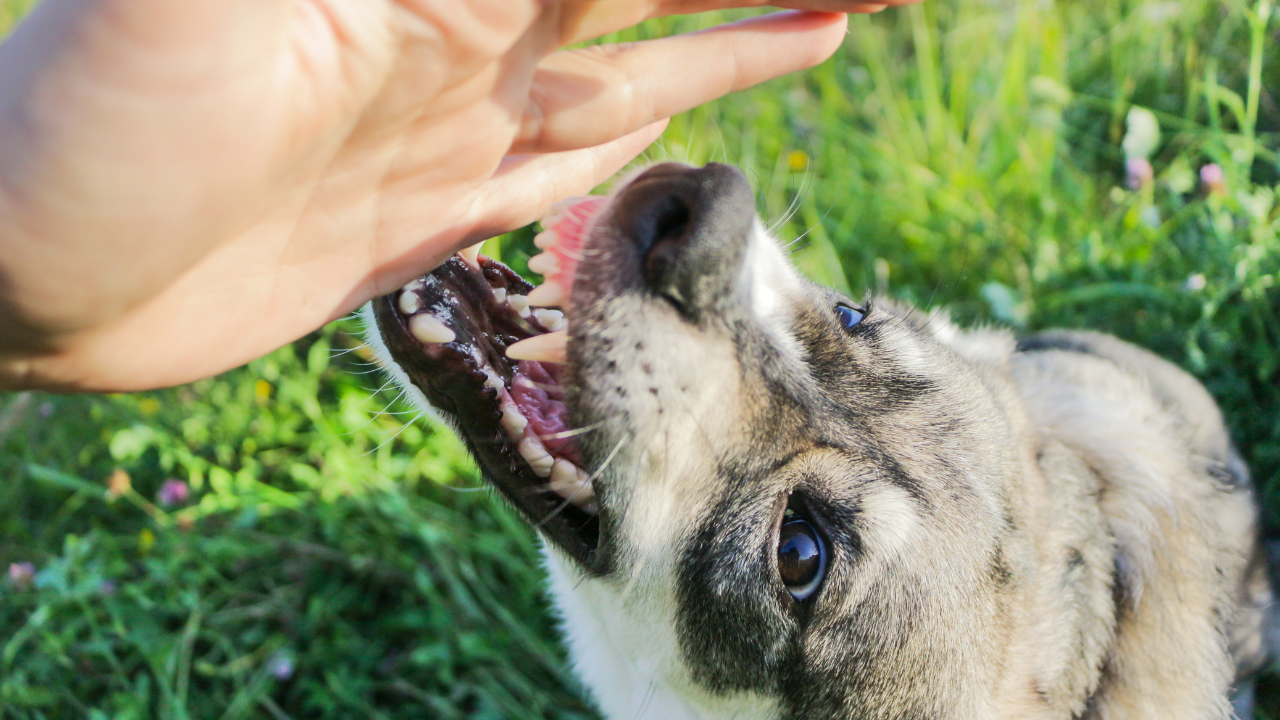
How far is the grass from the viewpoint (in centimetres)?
344

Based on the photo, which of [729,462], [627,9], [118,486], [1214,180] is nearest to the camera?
[627,9]

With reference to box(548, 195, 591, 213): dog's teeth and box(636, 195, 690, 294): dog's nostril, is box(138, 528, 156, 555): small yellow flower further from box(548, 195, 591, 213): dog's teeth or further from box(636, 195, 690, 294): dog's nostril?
box(636, 195, 690, 294): dog's nostril

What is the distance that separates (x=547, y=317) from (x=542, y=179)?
40 cm

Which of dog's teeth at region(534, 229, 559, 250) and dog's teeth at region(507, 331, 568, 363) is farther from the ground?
dog's teeth at region(534, 229, 559, 250)

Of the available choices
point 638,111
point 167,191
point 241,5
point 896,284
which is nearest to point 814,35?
point 638,111

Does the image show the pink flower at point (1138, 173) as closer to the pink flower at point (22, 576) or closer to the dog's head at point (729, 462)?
the dog's head at point (729, 462)

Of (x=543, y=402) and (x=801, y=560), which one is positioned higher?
(x=543, y=402)

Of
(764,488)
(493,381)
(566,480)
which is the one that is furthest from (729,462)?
(493,381)

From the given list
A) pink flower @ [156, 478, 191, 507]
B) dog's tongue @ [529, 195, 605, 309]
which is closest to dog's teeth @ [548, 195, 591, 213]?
dog's tongue @ [529, 195, 605, 309]

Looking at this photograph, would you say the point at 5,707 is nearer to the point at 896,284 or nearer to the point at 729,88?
the point at 729,88

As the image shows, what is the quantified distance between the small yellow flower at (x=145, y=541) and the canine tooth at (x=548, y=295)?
2516 mm

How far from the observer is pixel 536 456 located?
7.30 ft

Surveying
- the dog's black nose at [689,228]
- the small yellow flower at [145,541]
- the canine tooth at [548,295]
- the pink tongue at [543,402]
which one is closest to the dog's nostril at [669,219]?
the dog's black nose at [689,228]

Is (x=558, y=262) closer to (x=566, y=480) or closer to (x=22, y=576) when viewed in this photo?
(x=566, y=480)
